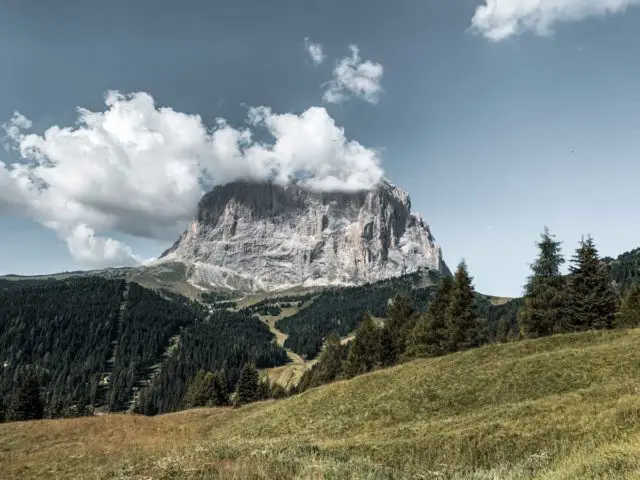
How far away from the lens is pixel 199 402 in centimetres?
8881

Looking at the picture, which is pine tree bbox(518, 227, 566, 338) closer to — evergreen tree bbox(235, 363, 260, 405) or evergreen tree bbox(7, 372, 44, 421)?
evergreen tree bbox(235, 363, 260, 405)

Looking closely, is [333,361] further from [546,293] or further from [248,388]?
[546,293]

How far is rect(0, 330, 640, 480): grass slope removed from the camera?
1157cm

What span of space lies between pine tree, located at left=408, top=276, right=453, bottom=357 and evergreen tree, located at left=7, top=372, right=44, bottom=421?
76.1 m

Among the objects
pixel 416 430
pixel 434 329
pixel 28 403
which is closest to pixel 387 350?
pixel 434 329

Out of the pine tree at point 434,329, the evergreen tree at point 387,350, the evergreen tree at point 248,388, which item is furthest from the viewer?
the evergreen tree at point 248,388

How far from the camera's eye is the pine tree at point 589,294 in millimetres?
52094

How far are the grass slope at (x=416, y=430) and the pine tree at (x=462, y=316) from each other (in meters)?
20.0

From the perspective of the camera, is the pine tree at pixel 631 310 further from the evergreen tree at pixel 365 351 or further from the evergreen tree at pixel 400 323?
the evergreen tree at pixel 365 351

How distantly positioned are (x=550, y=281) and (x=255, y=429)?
42365mm

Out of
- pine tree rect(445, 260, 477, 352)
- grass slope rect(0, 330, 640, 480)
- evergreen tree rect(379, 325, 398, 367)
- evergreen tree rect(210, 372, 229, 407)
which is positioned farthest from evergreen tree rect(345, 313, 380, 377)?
grass slope rect(0, 330, 640, 480)

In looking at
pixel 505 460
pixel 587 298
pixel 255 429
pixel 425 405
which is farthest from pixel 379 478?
pixel 587 298

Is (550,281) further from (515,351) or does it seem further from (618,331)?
(515,351)

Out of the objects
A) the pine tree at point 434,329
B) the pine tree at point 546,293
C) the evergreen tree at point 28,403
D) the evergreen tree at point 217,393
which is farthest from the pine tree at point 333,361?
the evergreen tree at point 28,403
